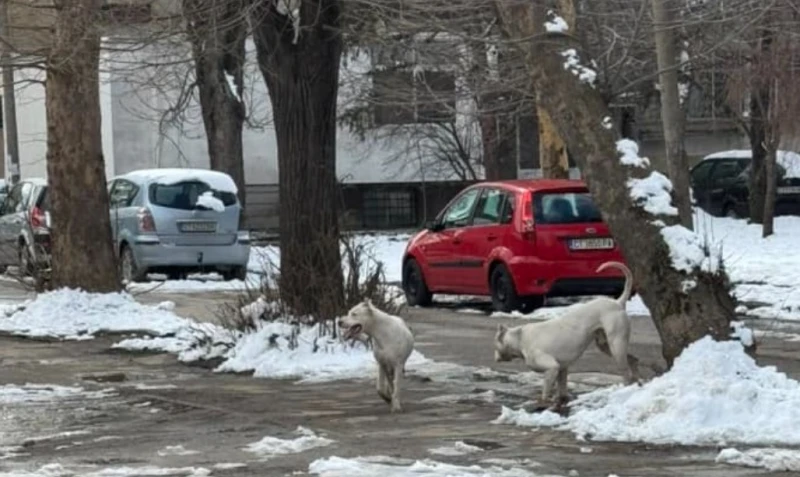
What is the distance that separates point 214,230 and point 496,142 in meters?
12.1

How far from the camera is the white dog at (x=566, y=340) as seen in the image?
10.7 meters

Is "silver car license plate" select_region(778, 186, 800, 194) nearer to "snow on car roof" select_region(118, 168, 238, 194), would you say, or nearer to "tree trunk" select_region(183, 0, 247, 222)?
"tree trunk" select_region(183, 0, 247, 222)

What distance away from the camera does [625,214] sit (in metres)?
11.0

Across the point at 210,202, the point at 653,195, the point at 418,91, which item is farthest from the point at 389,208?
the point at 653,195

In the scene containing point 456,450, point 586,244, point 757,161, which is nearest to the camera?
point 456,450

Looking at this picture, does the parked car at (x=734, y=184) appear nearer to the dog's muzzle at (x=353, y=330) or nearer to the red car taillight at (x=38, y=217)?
the red car taillight at (x=38, y=217)

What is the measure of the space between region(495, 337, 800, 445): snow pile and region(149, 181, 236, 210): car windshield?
15.2m

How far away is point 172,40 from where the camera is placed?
1602cm

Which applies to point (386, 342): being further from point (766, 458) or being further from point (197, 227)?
point (197, 227)

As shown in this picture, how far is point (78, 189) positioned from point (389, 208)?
26253 mm

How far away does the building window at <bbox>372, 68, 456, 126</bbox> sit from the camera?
96.9 ft

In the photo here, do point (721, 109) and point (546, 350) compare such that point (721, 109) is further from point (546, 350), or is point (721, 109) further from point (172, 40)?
point (546, 350)

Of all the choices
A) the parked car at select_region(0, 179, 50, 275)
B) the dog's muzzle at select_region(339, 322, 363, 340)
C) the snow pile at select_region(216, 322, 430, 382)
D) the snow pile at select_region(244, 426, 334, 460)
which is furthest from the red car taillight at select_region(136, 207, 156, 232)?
the snow pile at select_region(244, 426, 334, 460)

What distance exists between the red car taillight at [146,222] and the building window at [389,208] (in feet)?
62.8
